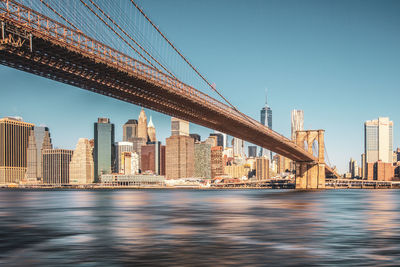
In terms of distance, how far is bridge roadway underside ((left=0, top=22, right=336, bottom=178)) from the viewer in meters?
31.8

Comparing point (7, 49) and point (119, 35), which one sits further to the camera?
point (119, 35)

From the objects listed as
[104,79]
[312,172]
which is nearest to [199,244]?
[104,79]

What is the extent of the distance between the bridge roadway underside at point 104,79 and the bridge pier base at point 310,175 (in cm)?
4199

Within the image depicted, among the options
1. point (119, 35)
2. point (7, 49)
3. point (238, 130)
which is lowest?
point (238, 130)

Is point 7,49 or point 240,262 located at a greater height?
point 7,49

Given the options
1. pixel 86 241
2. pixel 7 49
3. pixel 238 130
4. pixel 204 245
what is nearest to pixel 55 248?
pixel 86 241

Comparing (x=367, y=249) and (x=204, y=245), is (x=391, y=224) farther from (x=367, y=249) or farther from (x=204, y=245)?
(x=204, y=245)

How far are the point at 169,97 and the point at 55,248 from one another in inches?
1352

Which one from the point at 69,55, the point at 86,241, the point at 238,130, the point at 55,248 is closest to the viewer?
the point at 55,248

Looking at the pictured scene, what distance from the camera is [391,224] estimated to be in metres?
20.4

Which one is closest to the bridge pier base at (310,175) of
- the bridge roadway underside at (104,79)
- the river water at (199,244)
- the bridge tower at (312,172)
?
the bridge tower at (312,172)

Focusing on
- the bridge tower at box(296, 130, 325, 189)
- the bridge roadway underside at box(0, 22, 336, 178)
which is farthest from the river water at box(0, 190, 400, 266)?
the bridge tower at box(296, 130, 325, 189)

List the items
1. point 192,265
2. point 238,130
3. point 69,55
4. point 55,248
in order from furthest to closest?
point 238,130, point 69,55, point 55,248, point 192,265

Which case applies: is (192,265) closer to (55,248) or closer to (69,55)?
(55,248)
